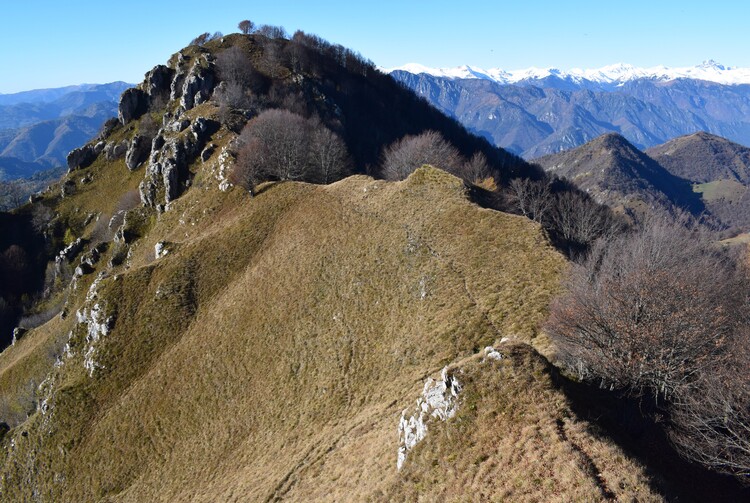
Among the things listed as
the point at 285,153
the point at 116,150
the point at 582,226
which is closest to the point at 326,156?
the point at 285,153

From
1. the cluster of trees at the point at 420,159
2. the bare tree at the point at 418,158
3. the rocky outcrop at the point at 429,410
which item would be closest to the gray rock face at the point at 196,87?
the cluster of trees at the point at 420,159

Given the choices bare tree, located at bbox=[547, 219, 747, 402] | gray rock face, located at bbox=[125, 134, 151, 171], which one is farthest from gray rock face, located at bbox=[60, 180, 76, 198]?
bare tree, located at bbox=[547, 219, 747, 402]

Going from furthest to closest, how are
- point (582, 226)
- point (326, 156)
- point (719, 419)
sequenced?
point (326, 156)
point (582, 226)
point (719, 419)

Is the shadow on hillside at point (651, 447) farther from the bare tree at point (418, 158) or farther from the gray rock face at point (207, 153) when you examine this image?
the gray rock face at point (207, 153)

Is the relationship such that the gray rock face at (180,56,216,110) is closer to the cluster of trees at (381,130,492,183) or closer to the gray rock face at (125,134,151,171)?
the gray rock face at (125,134,151,171)

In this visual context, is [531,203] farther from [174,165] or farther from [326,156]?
[174,165]

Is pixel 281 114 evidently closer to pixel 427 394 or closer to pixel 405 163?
pixel 405 163
